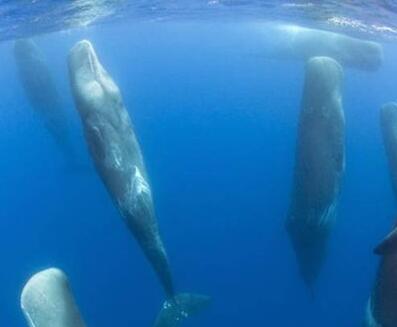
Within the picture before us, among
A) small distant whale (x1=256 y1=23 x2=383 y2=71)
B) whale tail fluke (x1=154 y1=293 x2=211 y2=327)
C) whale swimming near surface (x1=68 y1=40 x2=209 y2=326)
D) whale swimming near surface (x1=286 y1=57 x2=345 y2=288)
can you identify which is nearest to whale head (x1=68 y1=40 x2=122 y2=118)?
whale swimming near surface (x1=68 y1=40 x2=209 y2=326)

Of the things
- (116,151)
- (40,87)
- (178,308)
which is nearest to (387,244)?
(116,151)

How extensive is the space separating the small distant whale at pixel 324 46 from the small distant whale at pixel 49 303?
18237 mm

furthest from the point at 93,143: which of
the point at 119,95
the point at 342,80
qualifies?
the point at 342,80

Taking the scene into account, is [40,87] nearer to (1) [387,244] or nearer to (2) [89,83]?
(2) [89,83]

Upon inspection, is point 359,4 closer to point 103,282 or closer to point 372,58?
point 372,58

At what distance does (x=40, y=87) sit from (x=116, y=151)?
417 inches

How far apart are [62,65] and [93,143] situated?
4725 cm

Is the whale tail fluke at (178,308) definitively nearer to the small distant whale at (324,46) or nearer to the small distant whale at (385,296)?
the small distant whale at (385,296)

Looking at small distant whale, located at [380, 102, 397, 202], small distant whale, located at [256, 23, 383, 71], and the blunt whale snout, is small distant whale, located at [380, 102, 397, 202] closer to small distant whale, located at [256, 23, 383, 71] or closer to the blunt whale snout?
small distant whale, located at [256, 23, 383, 71]

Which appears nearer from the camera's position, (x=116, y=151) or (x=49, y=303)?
(x=49, y=303)

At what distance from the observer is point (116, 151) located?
471 inches

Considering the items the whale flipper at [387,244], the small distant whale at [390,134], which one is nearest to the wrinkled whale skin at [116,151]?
the whale flipper at [387,244]

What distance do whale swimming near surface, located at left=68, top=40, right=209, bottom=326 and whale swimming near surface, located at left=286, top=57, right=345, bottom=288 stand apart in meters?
3.45

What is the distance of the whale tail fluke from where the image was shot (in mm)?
13148
